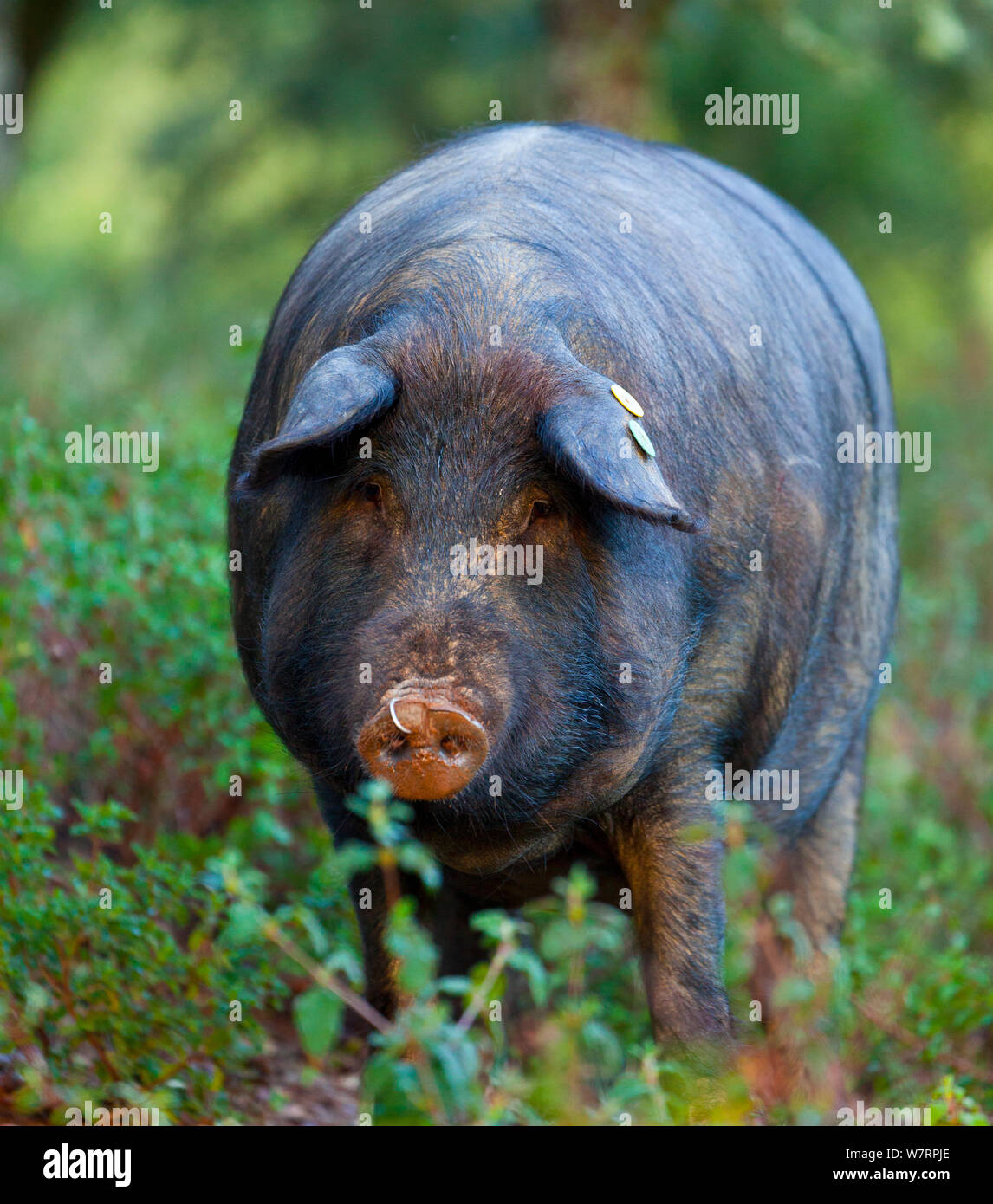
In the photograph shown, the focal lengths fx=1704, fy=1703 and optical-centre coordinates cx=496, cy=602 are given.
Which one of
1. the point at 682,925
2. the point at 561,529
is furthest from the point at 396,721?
the point at 682,925

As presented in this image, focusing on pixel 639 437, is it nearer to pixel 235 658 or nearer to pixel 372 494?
pixel 372 494

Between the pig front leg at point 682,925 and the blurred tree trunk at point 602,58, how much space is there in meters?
6.50

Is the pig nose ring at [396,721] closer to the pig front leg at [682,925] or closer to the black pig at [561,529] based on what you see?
the black pig at [561,529]

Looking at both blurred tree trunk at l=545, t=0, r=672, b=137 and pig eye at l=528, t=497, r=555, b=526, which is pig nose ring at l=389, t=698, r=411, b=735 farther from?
blurred tree trunk at l=545, t=0, r=672, b=137

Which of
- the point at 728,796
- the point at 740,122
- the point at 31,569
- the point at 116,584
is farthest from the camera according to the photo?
the point at 740,122

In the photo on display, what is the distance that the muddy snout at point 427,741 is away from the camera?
3.62 meters

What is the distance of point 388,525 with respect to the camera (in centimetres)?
405

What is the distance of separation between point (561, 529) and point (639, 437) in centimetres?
30

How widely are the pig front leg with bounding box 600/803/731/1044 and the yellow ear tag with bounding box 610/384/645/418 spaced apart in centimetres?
119

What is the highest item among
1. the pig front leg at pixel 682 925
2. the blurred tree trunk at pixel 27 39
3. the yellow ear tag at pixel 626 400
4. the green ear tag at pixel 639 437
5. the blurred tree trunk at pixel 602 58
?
the blurred tree trunk at pixel 27 39

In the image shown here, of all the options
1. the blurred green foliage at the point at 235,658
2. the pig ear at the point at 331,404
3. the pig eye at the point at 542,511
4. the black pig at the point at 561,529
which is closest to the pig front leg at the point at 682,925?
the black pig at the point at 561,529

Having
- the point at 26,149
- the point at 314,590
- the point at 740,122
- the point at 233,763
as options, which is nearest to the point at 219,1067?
the point at 233,763

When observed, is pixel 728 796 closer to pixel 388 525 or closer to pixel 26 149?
pixel 388 525
